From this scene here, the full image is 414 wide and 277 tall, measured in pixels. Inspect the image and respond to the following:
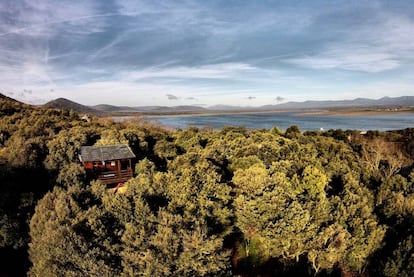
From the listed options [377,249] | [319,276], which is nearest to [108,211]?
[319,276]

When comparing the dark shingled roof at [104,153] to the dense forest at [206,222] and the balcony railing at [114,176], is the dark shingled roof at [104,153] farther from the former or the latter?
the dense forest at [206,222]

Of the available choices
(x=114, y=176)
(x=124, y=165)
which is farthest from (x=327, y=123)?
(x=114, y=176)

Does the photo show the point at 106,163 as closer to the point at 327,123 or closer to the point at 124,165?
the point at 124,165

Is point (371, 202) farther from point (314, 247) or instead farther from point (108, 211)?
point (108, 211)

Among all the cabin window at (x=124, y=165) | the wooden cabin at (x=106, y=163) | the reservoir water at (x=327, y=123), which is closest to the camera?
the wooden cabin at (x=106, y=163)

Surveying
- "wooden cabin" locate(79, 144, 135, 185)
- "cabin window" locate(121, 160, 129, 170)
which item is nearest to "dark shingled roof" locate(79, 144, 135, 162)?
"wooden cabin" locate(79, 144, 135, 185)

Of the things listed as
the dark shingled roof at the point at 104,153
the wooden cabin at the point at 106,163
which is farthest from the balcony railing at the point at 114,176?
the dark shingled roof at the point at 104,153

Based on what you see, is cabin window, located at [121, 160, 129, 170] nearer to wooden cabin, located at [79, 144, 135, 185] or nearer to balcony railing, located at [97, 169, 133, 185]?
wooden cabin, located at [79, 144, 135, 185]
